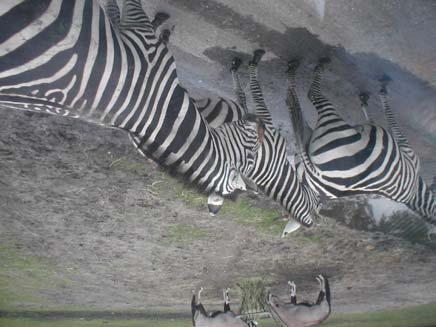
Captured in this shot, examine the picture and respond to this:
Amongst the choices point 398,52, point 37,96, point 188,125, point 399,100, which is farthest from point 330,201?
point 37,96

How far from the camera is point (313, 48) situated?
3.43 meters

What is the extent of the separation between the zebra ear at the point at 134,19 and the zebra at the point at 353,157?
1.43 meters

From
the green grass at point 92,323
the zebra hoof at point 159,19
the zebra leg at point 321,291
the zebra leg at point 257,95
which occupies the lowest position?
the green grass at point 92,323

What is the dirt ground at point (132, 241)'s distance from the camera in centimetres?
412

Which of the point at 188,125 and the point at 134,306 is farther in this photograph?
the point at 134,306

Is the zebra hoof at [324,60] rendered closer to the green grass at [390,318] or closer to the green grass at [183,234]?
the green grass at [183,234]

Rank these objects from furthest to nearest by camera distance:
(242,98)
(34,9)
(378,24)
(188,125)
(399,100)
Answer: (399,100), (242,98), (378,24), (188,125), (34,9)

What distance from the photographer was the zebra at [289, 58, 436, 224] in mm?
2955

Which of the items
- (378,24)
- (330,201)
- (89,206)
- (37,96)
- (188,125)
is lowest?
(89,206)

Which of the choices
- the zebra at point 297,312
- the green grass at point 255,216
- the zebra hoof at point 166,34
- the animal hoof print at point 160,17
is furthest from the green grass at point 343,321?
the animal hoof print at point 160,17

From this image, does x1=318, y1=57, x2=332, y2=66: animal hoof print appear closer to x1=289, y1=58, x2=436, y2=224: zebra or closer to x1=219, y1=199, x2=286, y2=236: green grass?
x1=289, y1=58, x2=436, y2=224: zebra

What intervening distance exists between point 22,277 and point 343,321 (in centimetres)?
602

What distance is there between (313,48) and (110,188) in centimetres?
266

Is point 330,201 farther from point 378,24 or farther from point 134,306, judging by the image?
point 134,306
